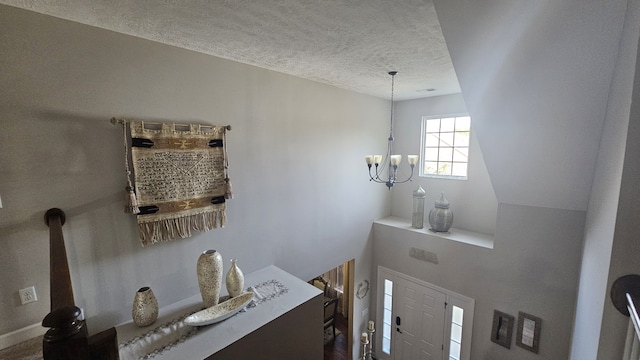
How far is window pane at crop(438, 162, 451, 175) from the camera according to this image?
4.39 metres

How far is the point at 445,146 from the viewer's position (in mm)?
4410

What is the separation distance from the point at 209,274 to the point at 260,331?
61cm

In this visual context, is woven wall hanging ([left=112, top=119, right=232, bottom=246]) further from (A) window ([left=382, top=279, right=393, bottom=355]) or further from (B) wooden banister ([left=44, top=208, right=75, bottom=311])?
(A) window ([left=382, top=279, right=393, bottom=355])

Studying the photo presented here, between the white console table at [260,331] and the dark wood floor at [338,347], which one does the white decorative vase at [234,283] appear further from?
the dark wood floor at [338,347]

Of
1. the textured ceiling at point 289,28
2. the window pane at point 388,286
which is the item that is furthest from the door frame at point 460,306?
the textured ceiling at point 289,28

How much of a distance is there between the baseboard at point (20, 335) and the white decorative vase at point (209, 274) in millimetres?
954

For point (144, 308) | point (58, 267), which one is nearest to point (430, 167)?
point (144, 308)

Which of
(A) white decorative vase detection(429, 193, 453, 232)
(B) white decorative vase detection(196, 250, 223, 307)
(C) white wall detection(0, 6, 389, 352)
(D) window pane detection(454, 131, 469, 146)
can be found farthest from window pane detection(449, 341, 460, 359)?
(B) white decorative vase detection(196, 250, 223, 307)

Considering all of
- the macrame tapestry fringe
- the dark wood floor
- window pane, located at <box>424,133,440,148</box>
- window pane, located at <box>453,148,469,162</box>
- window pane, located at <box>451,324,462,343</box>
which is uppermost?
window pane, located at <box>424,133,440,148</box>

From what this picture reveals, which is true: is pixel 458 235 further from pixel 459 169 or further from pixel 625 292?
pixel 625 292

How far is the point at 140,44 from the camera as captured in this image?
2041 mm

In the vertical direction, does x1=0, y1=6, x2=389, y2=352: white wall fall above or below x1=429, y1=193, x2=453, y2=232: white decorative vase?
above

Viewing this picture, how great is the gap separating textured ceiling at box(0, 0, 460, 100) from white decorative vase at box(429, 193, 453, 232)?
2.00 m

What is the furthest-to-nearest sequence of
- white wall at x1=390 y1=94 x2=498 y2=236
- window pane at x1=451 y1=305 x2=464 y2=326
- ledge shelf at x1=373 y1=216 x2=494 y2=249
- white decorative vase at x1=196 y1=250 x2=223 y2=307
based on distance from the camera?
white wall at x1=390 y1=94 x2=498 y2=236, window pane at x1=451 y1=305 x2=464 y2=326, ledge shelf at x1=373 y1=216 x2=494 y2=249, white decorative vase at x1=196 y1=250 x2=223 y2=307
